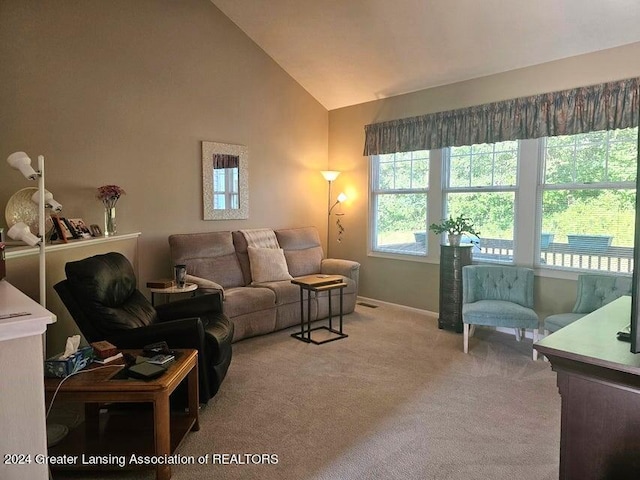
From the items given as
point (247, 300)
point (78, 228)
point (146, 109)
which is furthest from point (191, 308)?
point (146, 109)

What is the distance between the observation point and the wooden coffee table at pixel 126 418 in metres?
2.00

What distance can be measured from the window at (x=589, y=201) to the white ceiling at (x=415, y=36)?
0.84 meters

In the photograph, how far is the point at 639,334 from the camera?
4.07ft

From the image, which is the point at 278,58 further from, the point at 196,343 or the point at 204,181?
the point at 196,343

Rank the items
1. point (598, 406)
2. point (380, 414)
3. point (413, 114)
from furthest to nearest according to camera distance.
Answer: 1. point (413, 114)
2. point (380, 414)
3. point (598, 406)

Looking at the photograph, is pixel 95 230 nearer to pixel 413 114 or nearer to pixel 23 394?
pixel 23 394

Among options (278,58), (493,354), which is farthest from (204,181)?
(493,354)

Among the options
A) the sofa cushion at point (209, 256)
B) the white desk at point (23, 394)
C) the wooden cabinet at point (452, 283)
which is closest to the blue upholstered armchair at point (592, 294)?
the wooden cabinet at point (452, 283)

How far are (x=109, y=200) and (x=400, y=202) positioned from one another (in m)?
3.35

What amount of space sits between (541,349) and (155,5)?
4.66 m

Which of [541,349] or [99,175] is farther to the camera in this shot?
[99,175]

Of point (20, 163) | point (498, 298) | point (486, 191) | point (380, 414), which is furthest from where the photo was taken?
point (486, 191)

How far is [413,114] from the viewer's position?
17.0 feet

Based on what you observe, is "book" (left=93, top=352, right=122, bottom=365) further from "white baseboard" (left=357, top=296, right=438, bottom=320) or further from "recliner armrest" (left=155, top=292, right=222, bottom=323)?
"white baseboard" (left=357, top=296, right=438, bottom=320)
